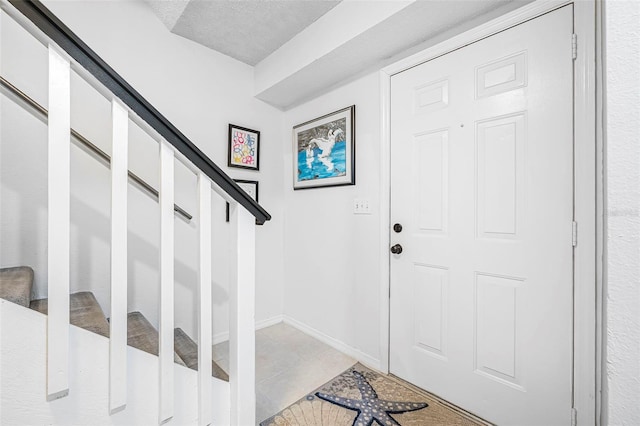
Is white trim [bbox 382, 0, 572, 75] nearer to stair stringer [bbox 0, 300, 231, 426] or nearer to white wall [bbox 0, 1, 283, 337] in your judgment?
white wall [bbox 0, 1, 283, 337]

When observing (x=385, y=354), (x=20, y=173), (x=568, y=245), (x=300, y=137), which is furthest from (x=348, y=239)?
(x=20, y=173)

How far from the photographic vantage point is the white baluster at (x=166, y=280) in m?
0.92

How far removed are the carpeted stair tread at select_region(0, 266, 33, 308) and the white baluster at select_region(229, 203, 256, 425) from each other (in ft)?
2.44

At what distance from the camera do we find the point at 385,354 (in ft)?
5.96

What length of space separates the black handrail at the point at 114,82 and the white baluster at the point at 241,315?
11 cm

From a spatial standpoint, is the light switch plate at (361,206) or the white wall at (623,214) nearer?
the white wall at (623,214)

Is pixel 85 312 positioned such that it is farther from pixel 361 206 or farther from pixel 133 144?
pixel 361 206

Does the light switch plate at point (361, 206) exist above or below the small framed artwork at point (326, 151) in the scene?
below

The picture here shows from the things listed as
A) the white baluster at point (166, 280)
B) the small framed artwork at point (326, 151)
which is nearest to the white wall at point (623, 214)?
the white baluster at point (166, 280)

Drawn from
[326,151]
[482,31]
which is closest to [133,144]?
[326,151]

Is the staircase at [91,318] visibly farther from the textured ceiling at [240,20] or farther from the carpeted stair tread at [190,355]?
the textured ceiling at [240,20]

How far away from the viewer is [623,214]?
520 millimetres

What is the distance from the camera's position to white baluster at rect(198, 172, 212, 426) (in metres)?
1.02

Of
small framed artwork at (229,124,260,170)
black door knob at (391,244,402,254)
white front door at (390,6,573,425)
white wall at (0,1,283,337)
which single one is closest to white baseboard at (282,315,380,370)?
white front door at (390,6,573,425)
